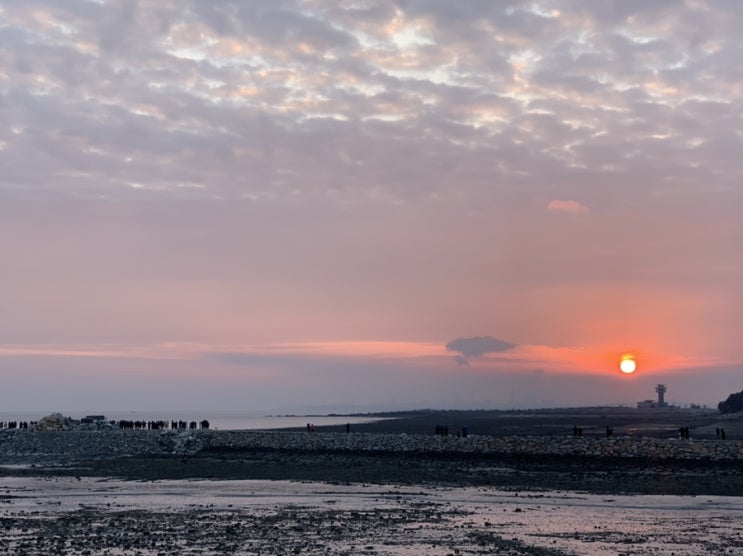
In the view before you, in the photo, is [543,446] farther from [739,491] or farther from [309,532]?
[309,532]

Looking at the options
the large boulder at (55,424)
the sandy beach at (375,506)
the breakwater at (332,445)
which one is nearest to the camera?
the sandy beach at (375,506)

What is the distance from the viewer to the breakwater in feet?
203

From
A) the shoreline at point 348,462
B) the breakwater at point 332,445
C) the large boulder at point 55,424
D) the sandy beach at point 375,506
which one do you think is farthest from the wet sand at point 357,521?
the large boulder at point 55,424

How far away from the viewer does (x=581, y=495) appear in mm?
41969

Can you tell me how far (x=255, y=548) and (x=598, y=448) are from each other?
43.6 metres

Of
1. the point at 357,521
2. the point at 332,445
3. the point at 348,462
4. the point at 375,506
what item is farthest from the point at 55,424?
the point at 357,521

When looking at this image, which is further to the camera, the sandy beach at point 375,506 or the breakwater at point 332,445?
the breakwater at point 332,445

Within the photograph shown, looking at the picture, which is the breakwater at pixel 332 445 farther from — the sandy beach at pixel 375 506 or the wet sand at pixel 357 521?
the wet sand at pixel 357 521

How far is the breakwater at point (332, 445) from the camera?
61812 mm

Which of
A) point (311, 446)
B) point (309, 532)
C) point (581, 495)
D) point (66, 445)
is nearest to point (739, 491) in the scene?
point (581, 495)

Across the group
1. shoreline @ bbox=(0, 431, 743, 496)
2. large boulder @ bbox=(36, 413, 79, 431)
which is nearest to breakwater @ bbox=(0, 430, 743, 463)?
shoreline @ bbox=(0, 431, 743, 496)

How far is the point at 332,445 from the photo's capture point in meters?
75.9

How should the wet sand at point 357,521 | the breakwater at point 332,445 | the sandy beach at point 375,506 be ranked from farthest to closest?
1. the breakwater at point 332,445
2. the sandy beach at point 375,506
3. the wet sand at point 357,521

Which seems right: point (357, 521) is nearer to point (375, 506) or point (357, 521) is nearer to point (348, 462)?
point (375, 506)
